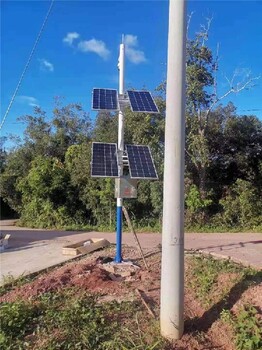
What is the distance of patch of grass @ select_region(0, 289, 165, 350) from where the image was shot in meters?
3.39

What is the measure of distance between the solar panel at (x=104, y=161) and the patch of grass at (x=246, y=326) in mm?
2924

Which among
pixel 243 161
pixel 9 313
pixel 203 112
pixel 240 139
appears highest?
pixel 203 112

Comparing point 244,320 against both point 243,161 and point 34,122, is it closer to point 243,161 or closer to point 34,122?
point 243,161

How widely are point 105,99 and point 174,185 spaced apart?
3.47m

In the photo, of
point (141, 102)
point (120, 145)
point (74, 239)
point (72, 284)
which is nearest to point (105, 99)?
point (141, 102)

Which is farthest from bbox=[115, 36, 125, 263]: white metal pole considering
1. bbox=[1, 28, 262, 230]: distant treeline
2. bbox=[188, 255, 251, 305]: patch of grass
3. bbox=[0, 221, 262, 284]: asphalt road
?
bbox=[1, 28, 262, 230]: distant treeline

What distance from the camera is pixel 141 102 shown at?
6523mm

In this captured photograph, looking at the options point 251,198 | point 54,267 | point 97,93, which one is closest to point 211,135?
point 251,198

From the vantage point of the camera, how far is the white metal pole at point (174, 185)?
3570 millimetres

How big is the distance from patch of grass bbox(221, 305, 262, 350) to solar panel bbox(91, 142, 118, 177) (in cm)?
292

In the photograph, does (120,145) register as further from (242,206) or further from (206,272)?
(242,206)

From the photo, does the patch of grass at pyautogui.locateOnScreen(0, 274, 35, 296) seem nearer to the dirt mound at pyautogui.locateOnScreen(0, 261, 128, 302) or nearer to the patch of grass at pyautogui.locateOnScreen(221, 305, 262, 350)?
the dirt mound at pyautogui.locateOnScreen(0, 261, 128, 302)

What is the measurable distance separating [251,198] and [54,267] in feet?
27.8

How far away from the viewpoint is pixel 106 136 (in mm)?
15695
